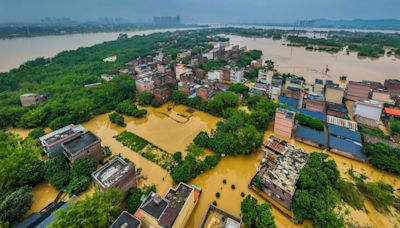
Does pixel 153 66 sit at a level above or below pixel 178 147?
above

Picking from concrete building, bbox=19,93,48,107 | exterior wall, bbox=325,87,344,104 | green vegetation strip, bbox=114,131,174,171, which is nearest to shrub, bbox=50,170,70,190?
green vegetation strip, bbox=114,131,174,171

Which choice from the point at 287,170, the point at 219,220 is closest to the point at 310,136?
the point at 287,170

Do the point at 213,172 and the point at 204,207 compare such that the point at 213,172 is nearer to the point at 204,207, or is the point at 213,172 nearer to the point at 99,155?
the point at 204,207

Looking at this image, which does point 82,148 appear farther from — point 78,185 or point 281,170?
point 281,170

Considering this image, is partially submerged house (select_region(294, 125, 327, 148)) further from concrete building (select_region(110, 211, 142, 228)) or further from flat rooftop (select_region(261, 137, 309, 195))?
concrete building (select_region(110, 211, 142, 228))

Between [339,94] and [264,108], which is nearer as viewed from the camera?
[264,108]

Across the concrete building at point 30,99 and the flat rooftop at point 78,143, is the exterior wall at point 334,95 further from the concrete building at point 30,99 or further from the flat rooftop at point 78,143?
the concrete building at point 30,99

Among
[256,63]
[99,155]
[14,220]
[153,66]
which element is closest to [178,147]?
[99,155]
